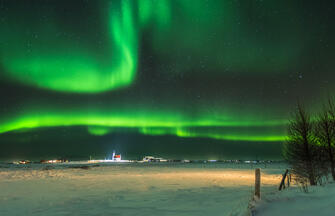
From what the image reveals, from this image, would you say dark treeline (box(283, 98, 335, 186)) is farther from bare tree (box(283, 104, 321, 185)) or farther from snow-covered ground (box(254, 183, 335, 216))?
snow-covered ground (box(254, 183, 335, 216))

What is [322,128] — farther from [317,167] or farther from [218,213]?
[218,213]

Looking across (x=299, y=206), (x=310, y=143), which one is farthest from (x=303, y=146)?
(x=299, y=206)

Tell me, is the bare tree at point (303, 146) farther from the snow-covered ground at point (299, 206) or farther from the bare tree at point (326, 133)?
the snow-covered ground at point (299, 206)

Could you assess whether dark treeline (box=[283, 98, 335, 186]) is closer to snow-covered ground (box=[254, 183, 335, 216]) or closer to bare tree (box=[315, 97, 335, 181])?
bare tree (box=[315, 97, 335, 181])

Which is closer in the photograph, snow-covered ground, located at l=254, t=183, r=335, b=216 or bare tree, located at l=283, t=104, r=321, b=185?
snow-covered ground, located at l=254, t=183, r=335, b=216

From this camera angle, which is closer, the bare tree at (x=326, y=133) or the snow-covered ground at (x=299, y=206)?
the snow-covered ground at (x=299, y=206)

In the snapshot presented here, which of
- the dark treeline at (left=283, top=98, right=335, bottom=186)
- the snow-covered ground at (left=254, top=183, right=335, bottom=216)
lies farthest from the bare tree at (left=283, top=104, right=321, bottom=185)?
the snow-covered ground at (left=254, top=183, right=335, bottom=216)

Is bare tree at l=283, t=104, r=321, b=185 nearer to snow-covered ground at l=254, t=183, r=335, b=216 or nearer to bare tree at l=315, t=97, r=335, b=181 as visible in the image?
bare tree at l=315, t=97, r=335, b=181

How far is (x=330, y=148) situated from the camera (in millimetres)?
19047

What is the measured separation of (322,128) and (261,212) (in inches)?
598

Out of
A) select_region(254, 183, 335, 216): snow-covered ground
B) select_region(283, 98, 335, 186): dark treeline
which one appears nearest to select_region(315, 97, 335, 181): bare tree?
select_region(283, 98, 335, 186): dark treeline

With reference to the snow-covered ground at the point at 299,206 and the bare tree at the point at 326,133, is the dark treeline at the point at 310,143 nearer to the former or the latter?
the bare tree at the point at 326,133

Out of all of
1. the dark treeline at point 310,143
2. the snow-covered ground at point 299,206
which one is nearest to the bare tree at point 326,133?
the dark treeline at point 310,143

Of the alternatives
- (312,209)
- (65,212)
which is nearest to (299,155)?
(312,209)
